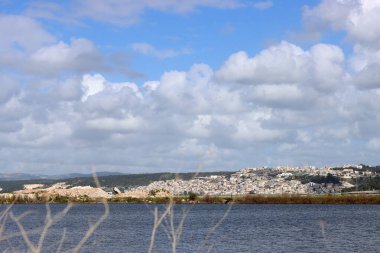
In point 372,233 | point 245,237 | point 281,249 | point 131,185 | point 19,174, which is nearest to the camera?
point 19,174

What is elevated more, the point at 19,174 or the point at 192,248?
the point at 19,174

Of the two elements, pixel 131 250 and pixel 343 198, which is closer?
pixel 131 250

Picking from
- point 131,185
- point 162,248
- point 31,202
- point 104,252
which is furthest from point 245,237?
point 131,185

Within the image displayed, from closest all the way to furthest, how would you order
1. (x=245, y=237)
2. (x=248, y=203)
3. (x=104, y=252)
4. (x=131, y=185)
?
(x=104, y=252)
(x=245, y=237)
(x=248, y=203)
(x=131, y=185)

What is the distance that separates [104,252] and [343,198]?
423ft

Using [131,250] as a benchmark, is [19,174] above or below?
above

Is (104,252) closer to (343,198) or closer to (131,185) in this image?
(343,198)

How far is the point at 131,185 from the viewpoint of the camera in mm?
198375

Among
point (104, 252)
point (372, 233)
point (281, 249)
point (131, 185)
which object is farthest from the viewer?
point (131, 185)

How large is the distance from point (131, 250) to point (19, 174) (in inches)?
1461

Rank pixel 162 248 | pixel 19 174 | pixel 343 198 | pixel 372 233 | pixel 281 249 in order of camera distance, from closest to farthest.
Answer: pixel 19 174 → pixel 162 248 → pixel 281 249 → pixel 372 233 → pixel 343 198

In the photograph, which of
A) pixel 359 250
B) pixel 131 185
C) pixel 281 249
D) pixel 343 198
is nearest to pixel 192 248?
pixel 281 249

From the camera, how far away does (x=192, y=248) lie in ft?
142

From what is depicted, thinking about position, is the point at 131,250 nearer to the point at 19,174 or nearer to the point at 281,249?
the point at 281,249
